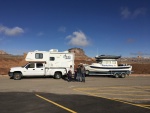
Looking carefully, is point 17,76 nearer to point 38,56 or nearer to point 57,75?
point 38,56

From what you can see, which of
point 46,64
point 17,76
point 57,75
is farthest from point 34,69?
point 57,75

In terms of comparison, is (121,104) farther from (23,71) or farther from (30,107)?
(23,71)

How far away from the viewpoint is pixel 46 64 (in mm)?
29141

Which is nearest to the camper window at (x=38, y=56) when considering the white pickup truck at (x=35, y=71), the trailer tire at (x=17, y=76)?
the white pickup truck at (x=35, y=71)

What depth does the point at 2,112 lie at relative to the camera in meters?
11.1

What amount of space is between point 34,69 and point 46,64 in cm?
139

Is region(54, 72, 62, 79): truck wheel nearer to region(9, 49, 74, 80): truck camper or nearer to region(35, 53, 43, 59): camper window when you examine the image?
region(9, 49, 74, 80): truck camper

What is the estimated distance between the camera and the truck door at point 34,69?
92.8ft

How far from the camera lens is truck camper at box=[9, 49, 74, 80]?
28.2 meters

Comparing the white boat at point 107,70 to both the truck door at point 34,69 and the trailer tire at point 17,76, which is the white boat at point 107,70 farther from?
the trailer tire at point 17,76

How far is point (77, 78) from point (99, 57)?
7501mm

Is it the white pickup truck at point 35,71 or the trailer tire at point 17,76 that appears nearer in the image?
the trailer tire at point 17,76

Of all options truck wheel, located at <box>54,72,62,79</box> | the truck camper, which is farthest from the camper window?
truck wheel, located at <box>54,72,62,79</box>

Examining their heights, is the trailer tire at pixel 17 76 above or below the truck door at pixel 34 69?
below
